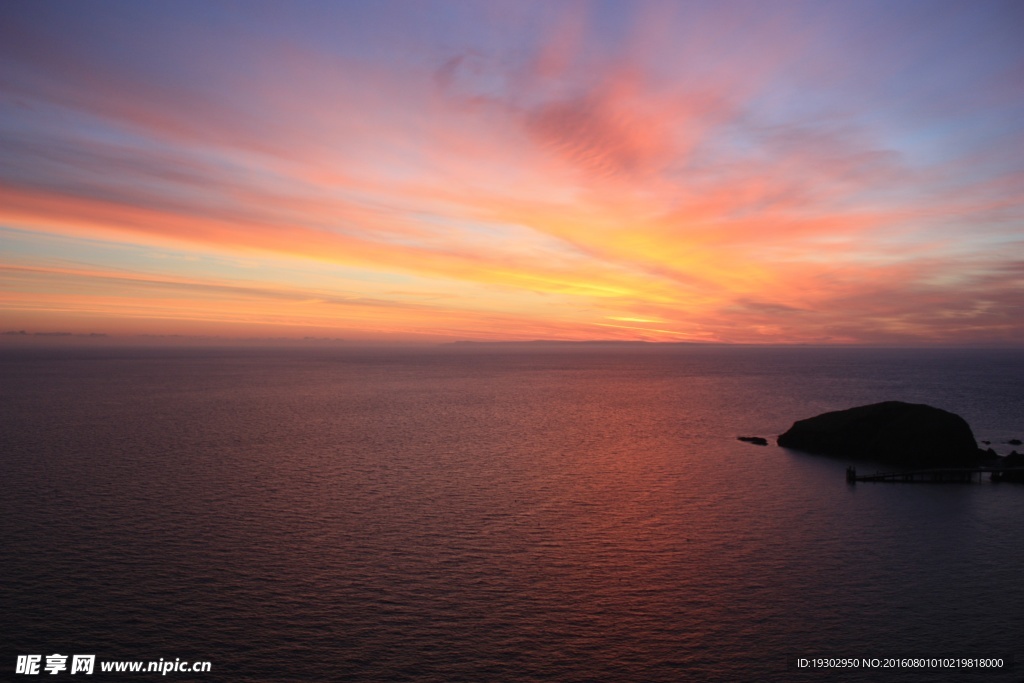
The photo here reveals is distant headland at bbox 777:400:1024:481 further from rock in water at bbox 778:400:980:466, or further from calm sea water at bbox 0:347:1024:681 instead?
calm sea water at bbox 0:347:1024:681

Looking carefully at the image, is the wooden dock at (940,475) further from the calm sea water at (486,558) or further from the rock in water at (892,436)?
the rock in water at (892,436)

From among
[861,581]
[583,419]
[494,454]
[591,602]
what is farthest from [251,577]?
[583,419]

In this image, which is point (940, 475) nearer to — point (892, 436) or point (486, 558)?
point (892, 436)

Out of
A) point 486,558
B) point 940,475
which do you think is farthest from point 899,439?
point 486,558

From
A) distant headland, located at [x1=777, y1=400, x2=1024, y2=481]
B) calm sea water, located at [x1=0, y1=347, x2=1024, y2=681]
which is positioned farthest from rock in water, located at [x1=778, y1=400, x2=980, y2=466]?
calm sea water, located at [x1=0, y1=347, x2=1024, y2=681]

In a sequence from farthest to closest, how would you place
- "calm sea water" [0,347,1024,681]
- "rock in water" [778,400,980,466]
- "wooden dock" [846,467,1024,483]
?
"rock in water" [778,400,980,466] < "wooden dock" [846,467,1024,483] < "calm sea water" [0,347,1024,681]

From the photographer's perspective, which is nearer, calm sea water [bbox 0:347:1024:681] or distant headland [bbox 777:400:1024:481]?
calm sea water [bbox 0:347:1024:681]

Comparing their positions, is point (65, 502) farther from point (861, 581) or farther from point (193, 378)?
point (193, 378)
